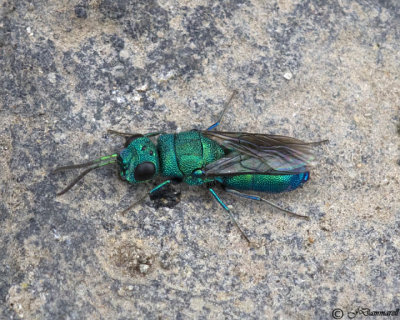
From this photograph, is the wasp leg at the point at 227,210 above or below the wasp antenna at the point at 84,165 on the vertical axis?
below

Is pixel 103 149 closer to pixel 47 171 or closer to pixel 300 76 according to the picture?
pixel 47 171

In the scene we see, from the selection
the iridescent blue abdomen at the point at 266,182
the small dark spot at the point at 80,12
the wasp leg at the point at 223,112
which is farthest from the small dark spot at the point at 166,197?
the small dark spot at the point at 80,12

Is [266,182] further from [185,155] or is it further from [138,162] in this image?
[138,162]

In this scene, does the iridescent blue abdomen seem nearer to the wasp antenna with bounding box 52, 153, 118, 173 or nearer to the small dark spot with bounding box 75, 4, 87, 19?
the wasp antenna with bounding box 52, 153, 118, 173

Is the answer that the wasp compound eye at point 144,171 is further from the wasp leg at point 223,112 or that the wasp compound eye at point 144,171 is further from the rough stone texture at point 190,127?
the wasp leg at point 223,112

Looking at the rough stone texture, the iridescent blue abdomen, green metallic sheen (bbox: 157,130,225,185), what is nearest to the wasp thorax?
green metallic sheen (bbox: 157,130,225,185)

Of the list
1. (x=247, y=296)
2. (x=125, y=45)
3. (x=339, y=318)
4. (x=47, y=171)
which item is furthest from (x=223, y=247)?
(x=125, y=45)

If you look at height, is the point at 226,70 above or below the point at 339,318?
above
